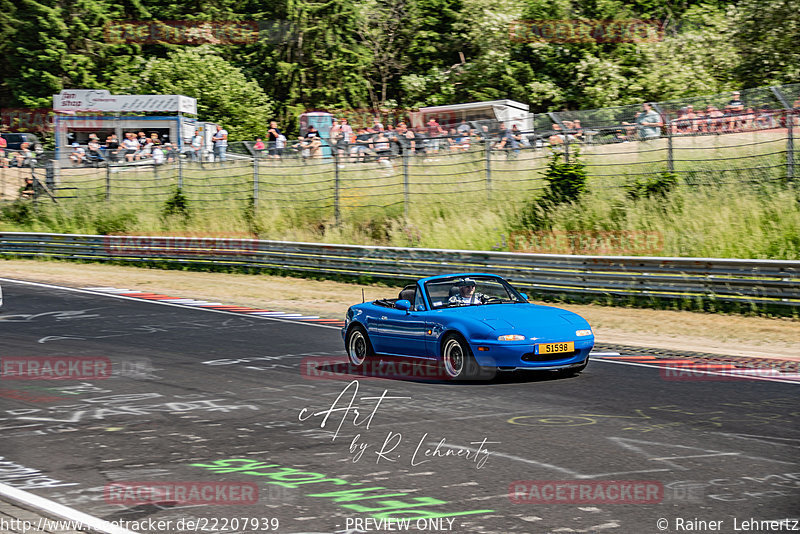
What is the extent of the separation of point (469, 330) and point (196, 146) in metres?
25.9

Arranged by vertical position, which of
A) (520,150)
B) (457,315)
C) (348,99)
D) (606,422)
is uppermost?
(348,99)

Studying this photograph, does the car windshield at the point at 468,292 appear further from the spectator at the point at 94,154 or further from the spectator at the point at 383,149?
the spectator at the point at 94,154

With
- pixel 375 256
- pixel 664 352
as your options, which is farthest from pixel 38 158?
pixel 664 352

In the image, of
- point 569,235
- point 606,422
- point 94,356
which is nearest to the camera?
point 606,422

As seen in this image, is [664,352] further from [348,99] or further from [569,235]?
[348,99]

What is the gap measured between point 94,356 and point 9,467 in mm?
6089

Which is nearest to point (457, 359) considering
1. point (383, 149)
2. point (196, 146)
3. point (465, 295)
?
point (465, 295)

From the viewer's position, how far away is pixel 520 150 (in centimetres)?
2350

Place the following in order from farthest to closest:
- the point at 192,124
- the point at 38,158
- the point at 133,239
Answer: the point at 192,124, the point at 38,158, the point at 133,239

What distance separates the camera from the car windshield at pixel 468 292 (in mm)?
11359

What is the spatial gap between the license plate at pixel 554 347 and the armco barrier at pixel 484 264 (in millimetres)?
7240

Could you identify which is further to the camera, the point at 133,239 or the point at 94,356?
the point at 133,239

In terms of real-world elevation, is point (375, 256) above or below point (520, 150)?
below

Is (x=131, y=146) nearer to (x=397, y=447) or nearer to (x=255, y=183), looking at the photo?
(x=255, y=183)
